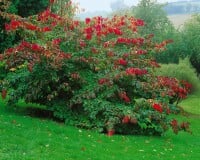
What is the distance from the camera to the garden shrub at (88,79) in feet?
42.9

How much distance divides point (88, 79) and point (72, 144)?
371 centimetres

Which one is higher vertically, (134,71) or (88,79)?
(134,71)

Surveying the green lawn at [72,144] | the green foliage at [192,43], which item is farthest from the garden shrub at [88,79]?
the green foliage at [192,43]

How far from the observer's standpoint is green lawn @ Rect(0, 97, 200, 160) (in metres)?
9.27

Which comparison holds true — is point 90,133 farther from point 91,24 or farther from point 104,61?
point 91,24

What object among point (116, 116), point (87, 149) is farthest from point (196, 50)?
point (87, 149)

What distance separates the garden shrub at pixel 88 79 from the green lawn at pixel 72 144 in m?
0.58

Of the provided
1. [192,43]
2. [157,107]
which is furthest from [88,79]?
[192,43]

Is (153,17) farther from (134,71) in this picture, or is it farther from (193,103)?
(134,71)

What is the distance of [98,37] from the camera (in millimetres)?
14445

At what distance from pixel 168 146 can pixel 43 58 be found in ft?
13.0

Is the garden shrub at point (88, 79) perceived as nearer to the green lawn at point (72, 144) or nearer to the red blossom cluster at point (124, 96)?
the red blossom cluster at point (124, 96)

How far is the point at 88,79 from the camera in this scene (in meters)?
13.8

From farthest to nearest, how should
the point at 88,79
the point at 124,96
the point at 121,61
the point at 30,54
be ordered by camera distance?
the point at 121,61 < the point at 88,79 < the point at 30,54 < the point at 124,96
